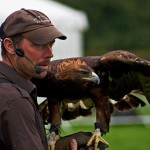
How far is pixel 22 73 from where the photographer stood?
3891 millimetres

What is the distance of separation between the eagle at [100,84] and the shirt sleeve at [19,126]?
55.1 inches

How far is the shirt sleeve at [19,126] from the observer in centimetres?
361

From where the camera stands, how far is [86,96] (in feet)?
18.4

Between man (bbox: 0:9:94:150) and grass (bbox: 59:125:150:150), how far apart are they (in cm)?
794

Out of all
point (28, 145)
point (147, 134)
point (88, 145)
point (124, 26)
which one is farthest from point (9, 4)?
point (124, 26)

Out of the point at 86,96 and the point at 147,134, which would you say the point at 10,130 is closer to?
the point at 86,96

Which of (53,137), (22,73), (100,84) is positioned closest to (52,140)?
(53,137)

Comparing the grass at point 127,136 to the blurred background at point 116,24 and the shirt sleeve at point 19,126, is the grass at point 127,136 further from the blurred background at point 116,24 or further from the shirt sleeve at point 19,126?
the blurred background at point 116,24

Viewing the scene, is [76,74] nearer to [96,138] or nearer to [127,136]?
[96,138]

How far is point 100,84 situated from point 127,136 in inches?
350

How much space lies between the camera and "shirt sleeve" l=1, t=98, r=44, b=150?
3609 millimetres

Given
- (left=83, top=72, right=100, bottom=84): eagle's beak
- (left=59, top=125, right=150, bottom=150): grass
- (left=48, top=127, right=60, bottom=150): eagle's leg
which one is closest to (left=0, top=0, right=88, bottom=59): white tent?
(left=59, top=125, right=150, bottom=150): grass

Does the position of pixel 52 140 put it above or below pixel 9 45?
below

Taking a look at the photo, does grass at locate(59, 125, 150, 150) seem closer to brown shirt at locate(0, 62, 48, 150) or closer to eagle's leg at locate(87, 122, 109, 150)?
eagle's leg at locate(87, 122, 109, 150)
